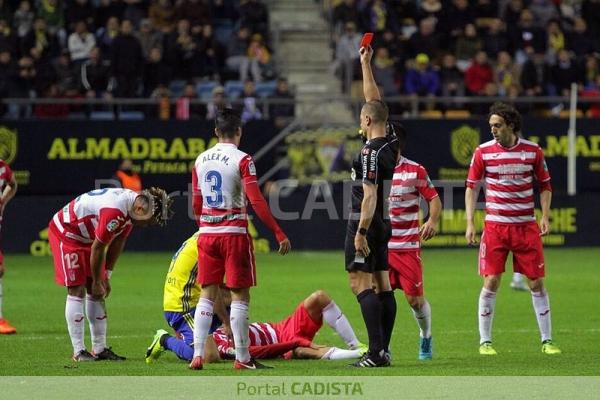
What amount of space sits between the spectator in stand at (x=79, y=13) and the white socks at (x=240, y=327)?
17.3 meters

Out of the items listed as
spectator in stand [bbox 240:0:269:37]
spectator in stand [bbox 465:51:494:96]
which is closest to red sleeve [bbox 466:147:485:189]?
spectator in stand [bbox 465:51:494:96]

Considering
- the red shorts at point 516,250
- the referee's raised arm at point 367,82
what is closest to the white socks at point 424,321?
the red shorts at point 516,250

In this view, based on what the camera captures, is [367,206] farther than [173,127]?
No

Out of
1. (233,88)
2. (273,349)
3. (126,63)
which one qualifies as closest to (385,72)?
(233,88)

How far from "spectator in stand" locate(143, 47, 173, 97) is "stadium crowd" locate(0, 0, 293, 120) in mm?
20

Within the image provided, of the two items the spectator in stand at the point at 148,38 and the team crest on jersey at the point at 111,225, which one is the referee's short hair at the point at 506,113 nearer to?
the team crest on jersey at the point at 111,225

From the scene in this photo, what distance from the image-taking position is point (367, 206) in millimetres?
10023

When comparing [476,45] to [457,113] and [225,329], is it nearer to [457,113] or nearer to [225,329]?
[457,113]

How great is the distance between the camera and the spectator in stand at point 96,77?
25047 mm

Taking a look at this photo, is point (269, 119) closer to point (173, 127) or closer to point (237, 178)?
point (173, 127)

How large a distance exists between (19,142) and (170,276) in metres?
13.4

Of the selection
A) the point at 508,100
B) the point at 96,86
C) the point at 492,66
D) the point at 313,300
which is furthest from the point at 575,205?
the point at 313,300

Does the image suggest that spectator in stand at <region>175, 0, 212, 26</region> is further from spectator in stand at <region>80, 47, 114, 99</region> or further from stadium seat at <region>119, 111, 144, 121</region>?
stadium seat at <region>119, 111, 144, 121</region>

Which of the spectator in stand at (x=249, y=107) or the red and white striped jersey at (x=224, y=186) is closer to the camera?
the red and white striped jersey at (x=224, y=186)
